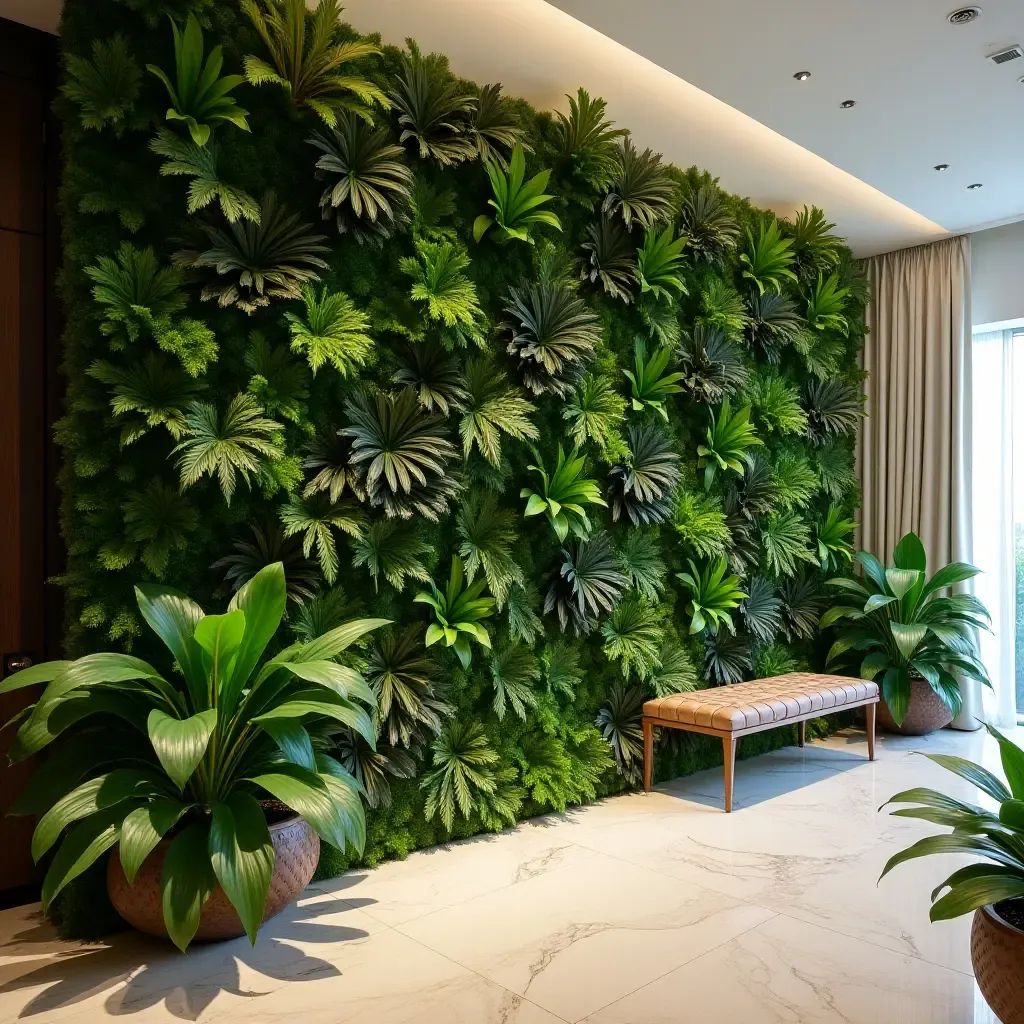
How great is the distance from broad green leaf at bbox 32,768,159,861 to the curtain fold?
5073 millimetres

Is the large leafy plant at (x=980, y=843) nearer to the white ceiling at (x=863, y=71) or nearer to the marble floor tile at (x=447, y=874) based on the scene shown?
the marble floor tile at (x=447, y=874)

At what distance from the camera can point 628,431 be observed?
14.4ft

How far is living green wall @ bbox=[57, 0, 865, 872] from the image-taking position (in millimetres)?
2846

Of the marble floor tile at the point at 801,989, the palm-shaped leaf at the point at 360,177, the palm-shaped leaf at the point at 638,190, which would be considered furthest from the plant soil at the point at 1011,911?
the palm-shaped leaf at the point at 638,190

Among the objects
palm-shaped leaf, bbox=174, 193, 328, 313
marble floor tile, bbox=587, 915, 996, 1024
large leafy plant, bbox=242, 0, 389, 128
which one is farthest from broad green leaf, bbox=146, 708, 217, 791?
large leafy plant, bbox=242, 0, 389, 128

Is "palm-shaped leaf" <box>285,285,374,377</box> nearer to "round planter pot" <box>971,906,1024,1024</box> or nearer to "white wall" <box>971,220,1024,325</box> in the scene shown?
"round planter pot" <box>971,906,1024,1024</box>

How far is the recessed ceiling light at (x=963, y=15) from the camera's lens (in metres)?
3.29

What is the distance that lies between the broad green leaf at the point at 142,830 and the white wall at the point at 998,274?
18.5 feet

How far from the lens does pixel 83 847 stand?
2.45 metres

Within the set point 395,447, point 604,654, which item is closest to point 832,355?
point 604,654

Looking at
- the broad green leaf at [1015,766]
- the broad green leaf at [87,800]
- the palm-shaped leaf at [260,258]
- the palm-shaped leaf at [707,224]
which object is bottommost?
the broad green leaf at [87,800]

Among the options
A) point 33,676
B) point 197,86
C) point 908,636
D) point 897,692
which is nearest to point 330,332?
point 197,86

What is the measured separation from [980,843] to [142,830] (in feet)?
7.00

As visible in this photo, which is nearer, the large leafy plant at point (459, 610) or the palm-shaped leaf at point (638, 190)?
the large leafy plant at point (459, 610)
